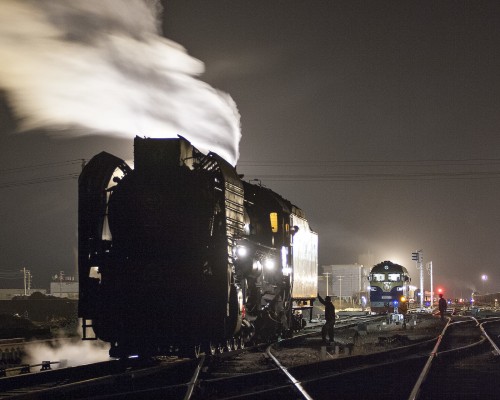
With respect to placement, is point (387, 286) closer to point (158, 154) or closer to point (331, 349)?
point (331, 349)

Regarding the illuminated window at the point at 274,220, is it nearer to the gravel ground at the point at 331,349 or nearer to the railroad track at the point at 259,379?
the gravel ground at the point at 331,349

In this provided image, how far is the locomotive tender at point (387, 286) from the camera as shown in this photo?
46.5 metres

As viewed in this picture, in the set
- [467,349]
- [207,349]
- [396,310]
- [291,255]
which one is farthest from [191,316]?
[396,310]

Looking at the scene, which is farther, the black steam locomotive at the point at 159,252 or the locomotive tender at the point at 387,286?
the locomotive tender at the point at 387,286

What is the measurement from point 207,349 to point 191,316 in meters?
1.01

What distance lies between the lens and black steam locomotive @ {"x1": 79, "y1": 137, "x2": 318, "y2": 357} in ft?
46.9

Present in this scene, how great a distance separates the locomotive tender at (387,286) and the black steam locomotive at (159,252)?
32947 mm

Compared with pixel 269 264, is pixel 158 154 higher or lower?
higher

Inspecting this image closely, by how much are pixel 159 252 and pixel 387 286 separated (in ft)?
114

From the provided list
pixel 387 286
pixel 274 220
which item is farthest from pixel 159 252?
pixel 387 286

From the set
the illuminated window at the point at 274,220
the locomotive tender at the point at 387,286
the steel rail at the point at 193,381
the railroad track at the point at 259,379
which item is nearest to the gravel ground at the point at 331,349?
the railroad track at the point at 259,379

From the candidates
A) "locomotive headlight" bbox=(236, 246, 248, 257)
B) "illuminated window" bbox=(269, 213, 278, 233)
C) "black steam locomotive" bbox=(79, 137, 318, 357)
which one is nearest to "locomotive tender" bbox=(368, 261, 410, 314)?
"illuminated window" bbox=(269, 213, 278, 233)

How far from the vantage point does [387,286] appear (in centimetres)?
4678

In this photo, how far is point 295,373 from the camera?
13.1m
